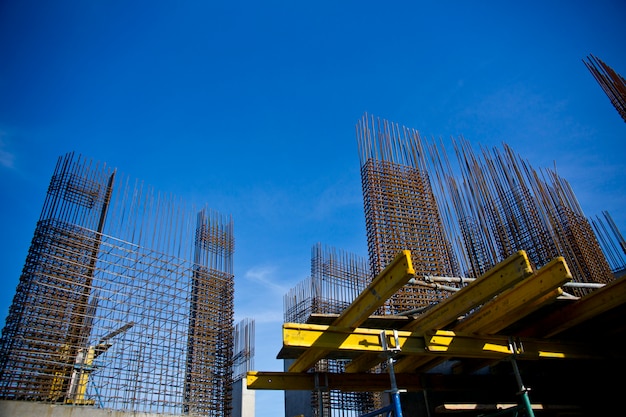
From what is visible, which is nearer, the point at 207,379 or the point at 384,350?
the point at 384,350

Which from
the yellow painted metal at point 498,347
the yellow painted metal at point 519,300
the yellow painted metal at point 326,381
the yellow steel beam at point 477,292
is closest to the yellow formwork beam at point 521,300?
the yellow painted metal at point 519,300

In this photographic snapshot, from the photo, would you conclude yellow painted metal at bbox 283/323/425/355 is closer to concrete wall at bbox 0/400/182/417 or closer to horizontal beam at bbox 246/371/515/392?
horizontal beam at bbox 246/371/515/392

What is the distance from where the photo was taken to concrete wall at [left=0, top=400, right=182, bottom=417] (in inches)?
424

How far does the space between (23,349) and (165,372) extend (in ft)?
14.8

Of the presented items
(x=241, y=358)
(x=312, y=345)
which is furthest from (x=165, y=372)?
(x=312, y=345)

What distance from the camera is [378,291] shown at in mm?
4699

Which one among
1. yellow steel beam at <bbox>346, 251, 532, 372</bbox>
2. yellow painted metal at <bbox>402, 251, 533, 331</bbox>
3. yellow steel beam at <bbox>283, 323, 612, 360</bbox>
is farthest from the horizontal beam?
yellow painted metal at <bbox>402, 251, 533, 331</bbox>

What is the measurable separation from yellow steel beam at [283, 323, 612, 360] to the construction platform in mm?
14

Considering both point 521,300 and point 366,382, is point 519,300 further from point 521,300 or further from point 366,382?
point 366,382

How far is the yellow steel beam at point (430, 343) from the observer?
4934 millimetres

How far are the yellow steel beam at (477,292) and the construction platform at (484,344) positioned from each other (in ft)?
0.04

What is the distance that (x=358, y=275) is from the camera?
19312 mm

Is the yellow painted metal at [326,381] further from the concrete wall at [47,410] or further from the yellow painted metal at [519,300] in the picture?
the concrete wall at [47,410]

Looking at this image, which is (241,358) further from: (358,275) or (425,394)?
(425,394)
